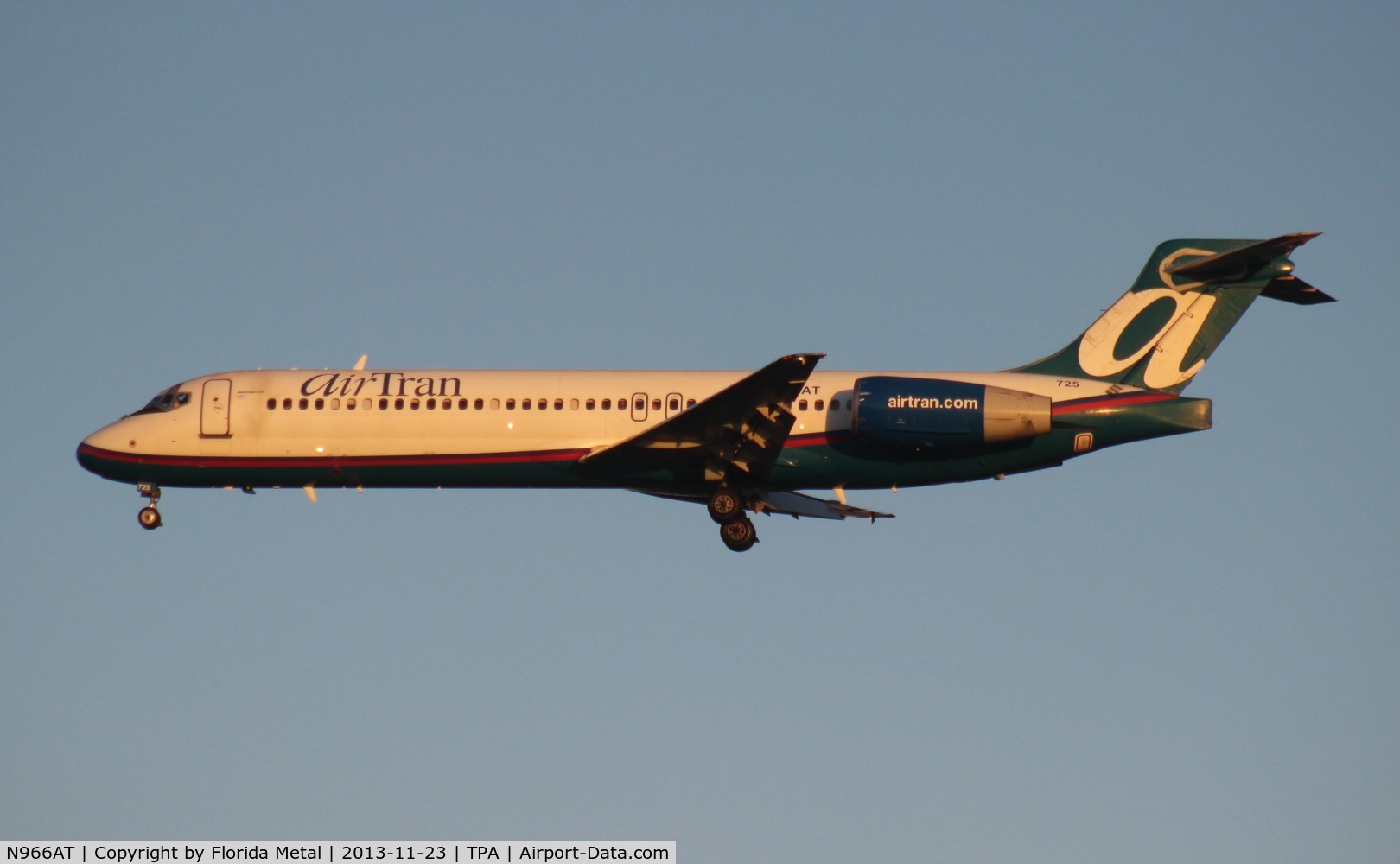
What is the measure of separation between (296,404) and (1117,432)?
1486 cm

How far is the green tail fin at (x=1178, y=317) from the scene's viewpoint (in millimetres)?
30266

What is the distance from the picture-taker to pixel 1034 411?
94.2 ft

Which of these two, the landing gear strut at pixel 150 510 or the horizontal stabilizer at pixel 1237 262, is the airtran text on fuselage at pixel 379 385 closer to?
the landing gear strut at pixel 150 510

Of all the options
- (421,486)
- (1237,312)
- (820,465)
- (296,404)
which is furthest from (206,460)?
(1237,312)

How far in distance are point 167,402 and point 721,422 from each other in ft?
36.4

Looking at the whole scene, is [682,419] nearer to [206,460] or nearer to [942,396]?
[942,396]

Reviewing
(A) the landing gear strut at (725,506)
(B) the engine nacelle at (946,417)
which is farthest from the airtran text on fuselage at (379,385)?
(B) the engine nacelle at (946,417)

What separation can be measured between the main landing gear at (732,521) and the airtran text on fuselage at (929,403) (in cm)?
332

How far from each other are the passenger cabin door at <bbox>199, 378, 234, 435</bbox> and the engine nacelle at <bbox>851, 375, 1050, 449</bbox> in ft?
38.7

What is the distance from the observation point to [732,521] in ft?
98.1

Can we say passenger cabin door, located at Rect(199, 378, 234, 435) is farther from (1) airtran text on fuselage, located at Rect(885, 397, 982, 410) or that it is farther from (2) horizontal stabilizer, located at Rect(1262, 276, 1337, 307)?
(2) horizontal stabilizer, located at Rect(1262, 276, 1337, 307)

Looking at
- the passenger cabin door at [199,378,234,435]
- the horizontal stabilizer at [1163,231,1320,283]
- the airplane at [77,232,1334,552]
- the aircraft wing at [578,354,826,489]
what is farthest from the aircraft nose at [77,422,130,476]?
the horizontal stabilizer at [1163,231,1320,283]

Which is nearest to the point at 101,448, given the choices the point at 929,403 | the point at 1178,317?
the point at 929,403

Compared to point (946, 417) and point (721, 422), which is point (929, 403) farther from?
point (721, 422)
